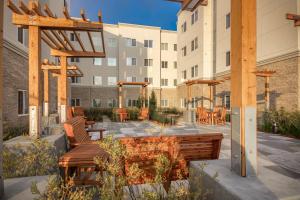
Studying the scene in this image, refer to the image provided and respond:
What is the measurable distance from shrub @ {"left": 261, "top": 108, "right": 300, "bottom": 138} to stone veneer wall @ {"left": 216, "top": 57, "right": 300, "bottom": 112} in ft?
5.03

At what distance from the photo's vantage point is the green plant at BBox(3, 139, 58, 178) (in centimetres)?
340

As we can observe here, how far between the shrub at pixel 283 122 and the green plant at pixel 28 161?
34.7 feet

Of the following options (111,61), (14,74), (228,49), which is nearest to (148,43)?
(111,61)

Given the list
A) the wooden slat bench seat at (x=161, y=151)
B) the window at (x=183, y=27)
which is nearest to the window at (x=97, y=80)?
the window at (x=183, y=27)

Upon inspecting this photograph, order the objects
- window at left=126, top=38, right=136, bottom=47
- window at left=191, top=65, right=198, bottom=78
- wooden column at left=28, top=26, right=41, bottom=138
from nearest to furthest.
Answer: wooden column at left=28, top=26, right=41, bottom=138
window at left=191, top=65, right=198, bottom=78
window at left=126, top=38, right=136, bottom=47

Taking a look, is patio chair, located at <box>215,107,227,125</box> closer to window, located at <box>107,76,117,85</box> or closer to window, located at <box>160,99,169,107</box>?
window, located at <box>160,99,169,107</box>

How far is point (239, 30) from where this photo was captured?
2832 millimetres

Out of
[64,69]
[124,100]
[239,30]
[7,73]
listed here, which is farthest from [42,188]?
[124,100]

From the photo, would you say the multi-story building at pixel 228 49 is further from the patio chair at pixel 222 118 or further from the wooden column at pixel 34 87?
the wooden column at pixel 34 87

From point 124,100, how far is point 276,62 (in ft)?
70.8

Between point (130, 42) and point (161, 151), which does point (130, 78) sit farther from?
point (161, 151)

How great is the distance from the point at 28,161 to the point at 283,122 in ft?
39.0

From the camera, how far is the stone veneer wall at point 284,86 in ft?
37.3

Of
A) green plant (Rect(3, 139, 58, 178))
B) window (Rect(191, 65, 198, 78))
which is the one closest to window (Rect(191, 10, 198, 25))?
window (Rect(191, 65, 198, 78))
